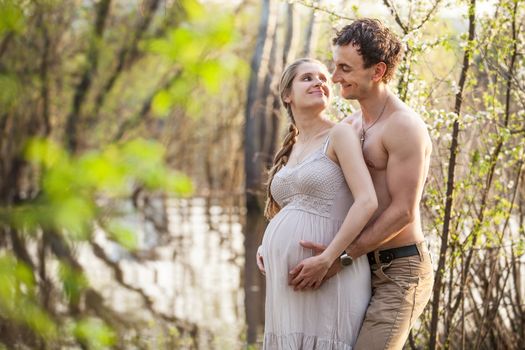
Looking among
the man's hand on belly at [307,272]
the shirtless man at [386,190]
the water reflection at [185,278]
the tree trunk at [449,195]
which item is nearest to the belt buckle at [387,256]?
the shirtless man at [386,190]

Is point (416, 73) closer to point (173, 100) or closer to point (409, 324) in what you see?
point (409, 324)

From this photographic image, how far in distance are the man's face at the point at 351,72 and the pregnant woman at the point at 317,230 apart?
140mm

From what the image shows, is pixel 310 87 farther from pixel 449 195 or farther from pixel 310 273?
pixel 449 195

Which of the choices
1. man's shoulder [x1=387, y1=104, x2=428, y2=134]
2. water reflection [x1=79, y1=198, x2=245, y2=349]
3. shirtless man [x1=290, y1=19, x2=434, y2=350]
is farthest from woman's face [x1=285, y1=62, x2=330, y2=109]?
water reflection [x1=79, y1=198, x2=245, y2=349]

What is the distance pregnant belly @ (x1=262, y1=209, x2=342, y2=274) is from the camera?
322 centimetres

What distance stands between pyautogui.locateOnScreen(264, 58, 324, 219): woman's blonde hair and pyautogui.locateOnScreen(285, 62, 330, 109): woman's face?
0.02 meters

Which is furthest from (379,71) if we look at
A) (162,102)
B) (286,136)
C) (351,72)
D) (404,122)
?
(162,102)

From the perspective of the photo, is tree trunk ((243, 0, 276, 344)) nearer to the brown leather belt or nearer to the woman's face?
the woman's face

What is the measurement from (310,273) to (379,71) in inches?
30.1

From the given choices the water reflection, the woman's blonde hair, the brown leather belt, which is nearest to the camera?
the brown leather belt

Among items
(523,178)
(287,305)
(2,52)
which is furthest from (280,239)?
(523,178)

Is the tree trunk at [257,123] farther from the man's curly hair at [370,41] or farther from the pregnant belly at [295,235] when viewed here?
the man's curly hair at [370,41]

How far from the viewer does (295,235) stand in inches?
128

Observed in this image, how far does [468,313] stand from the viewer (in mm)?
4938
